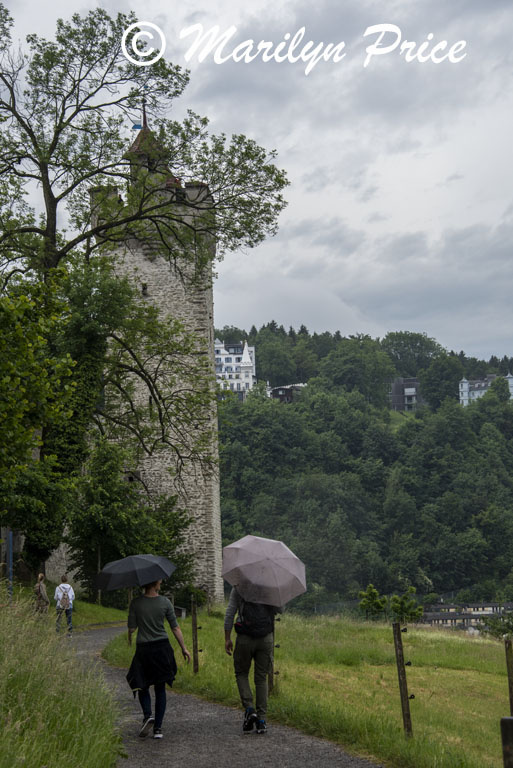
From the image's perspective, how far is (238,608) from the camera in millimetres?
7781

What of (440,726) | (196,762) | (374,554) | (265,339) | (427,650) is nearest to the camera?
(196,762)

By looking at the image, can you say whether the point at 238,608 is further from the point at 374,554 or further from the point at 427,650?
the point at 374,554

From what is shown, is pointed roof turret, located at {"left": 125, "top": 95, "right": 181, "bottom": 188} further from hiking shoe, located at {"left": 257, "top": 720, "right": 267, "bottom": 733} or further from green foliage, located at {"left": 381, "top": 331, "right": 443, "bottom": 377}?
green foliage, located at {"left": 381, "top": 331, "right": 443, "bottom": 377}

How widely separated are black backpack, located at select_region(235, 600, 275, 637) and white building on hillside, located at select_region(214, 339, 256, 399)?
165m

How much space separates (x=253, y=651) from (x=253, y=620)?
0.27 m

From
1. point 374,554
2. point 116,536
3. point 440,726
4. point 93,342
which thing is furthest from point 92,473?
point 374,554

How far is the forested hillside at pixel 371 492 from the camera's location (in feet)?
292

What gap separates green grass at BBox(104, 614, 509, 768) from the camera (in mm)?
7074

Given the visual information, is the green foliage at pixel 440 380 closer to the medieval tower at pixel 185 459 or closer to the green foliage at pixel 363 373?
the green foliage at pixel 363 373

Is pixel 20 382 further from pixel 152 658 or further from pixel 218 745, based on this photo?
pixel 218 745

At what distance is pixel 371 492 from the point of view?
10538 cm

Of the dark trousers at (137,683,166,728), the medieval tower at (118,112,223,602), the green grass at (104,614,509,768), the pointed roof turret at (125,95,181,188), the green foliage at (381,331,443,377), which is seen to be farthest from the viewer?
the green foliage at (381,331,443,377)

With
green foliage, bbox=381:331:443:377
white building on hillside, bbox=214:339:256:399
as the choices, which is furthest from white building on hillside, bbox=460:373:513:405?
white building on hillside, bbox=214:339:256:399

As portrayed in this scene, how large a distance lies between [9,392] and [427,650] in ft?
36.6
